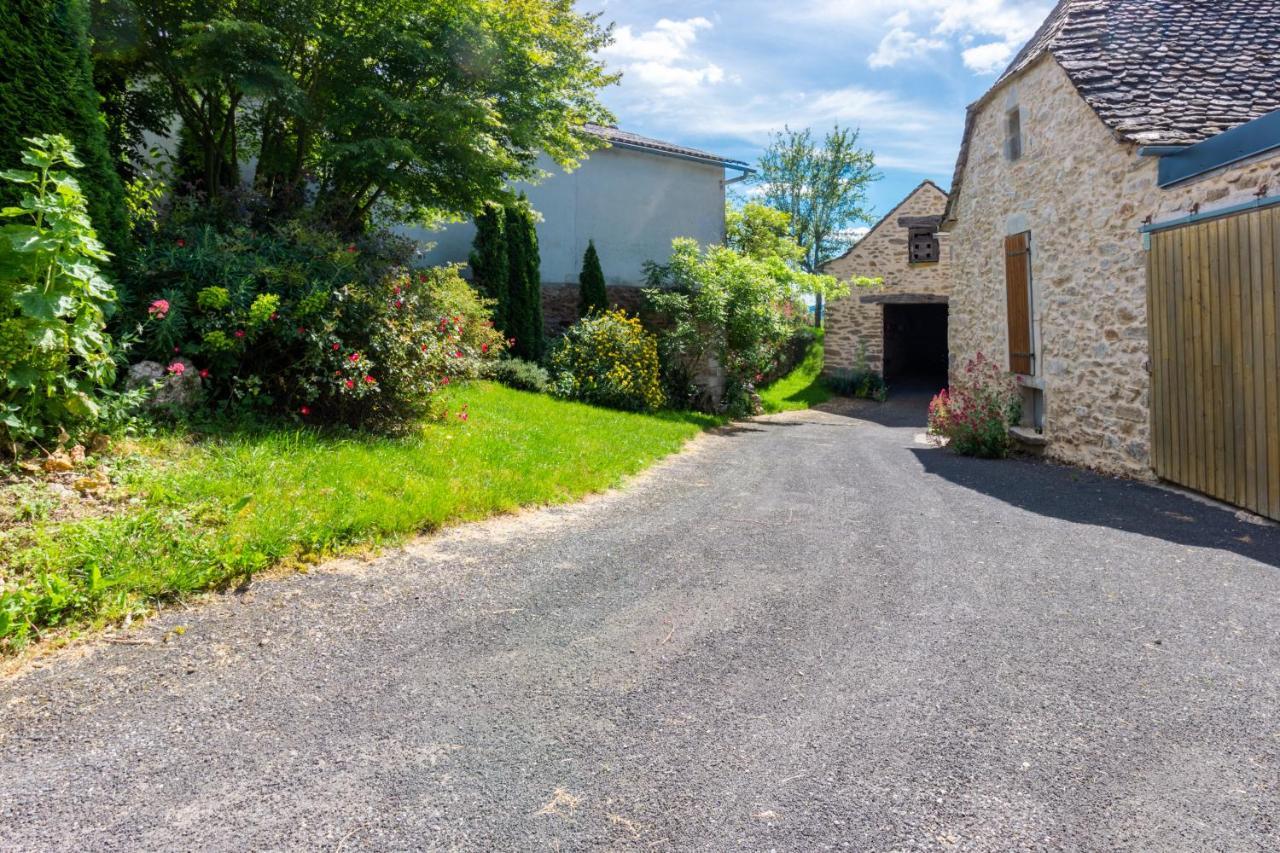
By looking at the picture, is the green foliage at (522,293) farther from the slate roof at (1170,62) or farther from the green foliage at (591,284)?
the slate roof at (1170,62)

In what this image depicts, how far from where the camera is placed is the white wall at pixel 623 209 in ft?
50.8

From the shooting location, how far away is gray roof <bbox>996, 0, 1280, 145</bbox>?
736 cm

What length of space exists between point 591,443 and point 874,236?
50.0 ft

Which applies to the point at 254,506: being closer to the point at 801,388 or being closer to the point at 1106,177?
the point at 1106,177

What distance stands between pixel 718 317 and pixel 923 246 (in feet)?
29.3

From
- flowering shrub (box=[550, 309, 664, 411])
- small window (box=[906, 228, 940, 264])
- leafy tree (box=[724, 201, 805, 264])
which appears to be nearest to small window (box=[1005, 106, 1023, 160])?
flowering shrub (box=[550, 309, 664, 411])

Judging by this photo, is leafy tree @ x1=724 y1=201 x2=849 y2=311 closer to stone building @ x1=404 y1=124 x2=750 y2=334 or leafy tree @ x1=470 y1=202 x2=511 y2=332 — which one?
stone building @ x1=404 y1=124 x2=750 y2=334

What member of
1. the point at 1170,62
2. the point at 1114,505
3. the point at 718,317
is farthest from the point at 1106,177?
the point at 718,317

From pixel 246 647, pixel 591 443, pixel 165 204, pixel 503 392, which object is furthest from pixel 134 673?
pixel 503 392

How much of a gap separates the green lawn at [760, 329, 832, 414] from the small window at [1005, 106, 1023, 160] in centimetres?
817

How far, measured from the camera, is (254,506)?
13.8ft

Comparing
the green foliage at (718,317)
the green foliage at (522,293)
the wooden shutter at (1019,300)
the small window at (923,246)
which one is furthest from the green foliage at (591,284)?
the small window at (923,246)

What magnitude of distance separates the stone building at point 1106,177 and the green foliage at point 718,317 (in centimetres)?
485

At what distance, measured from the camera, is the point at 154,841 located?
1930 mm
